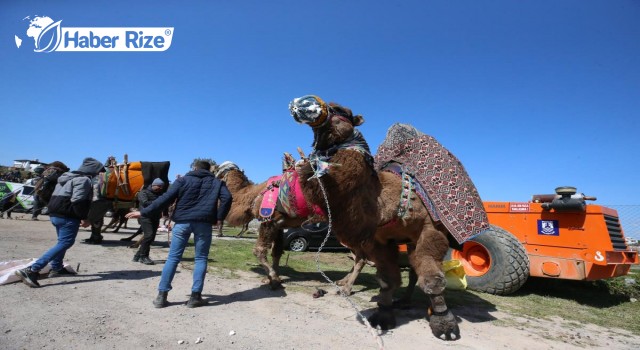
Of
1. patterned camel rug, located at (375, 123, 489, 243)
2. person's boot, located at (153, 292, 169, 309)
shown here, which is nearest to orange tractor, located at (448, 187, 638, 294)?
patterned camel rug, located at (375, 123, 489, 243)

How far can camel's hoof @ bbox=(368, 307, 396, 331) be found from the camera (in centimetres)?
387

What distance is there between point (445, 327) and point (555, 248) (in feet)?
13.0

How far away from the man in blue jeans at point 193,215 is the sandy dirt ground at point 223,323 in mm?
338

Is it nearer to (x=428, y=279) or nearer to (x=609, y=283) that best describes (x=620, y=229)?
(x=609, y=283)

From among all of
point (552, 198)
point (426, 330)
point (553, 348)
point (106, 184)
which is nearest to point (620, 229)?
point (552, 198)

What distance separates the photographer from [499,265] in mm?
5898

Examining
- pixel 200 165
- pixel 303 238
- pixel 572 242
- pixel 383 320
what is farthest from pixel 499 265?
pixel 303 238

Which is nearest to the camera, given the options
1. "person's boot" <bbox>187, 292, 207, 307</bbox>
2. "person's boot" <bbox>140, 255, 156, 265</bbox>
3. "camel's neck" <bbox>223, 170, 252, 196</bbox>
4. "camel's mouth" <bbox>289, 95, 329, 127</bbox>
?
"camel's mouth" <bbox>289, 95, 329, 127</bbox>

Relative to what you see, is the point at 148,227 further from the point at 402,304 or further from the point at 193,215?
the point at 402,304

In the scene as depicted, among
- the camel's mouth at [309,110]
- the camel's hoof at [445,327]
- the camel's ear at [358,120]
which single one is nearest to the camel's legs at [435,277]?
the camel's hoof at [445,327]

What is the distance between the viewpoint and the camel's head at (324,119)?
2.90m

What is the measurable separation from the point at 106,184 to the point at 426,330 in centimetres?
858

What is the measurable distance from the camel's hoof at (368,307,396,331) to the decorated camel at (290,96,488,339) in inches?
0.5

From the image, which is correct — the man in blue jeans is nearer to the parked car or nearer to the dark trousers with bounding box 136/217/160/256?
the dark trousers with bounding box 136/217/160/256
